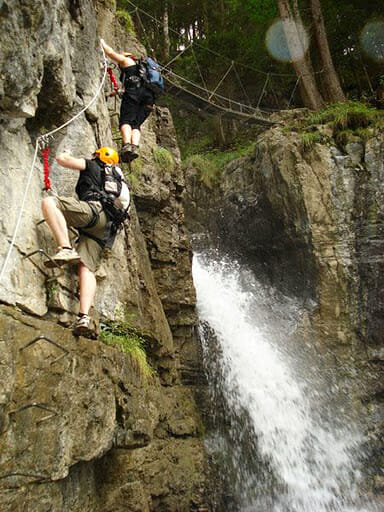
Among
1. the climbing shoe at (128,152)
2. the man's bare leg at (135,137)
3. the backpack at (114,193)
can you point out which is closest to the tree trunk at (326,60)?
the man's bare leg at (135,137)

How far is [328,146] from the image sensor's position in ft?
38.5

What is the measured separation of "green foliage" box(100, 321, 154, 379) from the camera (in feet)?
18.8

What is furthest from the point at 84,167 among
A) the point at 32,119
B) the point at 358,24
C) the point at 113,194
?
the point at 358,24

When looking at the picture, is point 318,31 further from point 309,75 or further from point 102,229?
point 102,229

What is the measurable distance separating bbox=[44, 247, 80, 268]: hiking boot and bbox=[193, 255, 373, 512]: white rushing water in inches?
211

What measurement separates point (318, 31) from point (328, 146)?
4.77 metres

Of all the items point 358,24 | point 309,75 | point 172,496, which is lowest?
point 172,496

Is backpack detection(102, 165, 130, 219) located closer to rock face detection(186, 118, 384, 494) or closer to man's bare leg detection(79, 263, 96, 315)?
man's bare leg detection(79, 263, 96, 315)

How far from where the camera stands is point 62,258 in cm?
432

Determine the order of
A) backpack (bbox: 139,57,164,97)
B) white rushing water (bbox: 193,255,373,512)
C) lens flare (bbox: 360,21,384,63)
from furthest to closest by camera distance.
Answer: lens flare (bbox: 360,21,384,63)
white rushing water (bbox: 193,255,373,512)
backpack (bbox: 139,57,164,97)

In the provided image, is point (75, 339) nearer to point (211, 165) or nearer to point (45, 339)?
point (45, 339)

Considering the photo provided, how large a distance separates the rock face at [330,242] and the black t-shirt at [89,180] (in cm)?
694

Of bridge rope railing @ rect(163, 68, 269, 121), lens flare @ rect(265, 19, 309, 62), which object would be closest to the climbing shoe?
bridge rope railing @ rect(163, 68, 269, 121)

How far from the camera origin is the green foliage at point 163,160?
30.8ft
